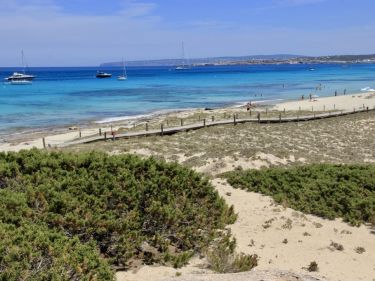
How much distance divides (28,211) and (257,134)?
24.2 meters

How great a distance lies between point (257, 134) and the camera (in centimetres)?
3148

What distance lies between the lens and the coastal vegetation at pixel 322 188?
1357cm

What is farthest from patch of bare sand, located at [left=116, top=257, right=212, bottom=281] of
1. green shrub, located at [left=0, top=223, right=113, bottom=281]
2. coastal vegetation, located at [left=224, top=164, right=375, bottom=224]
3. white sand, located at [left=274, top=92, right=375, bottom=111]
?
white sand, located at [left=274, top=92, right=375, bottom=111]

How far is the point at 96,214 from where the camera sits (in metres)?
9.20

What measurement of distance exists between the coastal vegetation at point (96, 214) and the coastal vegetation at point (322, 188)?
313cm

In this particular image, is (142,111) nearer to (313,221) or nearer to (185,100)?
(185,100)

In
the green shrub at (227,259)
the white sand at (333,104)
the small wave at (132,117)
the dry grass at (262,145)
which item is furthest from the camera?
the white sand at (333,104)

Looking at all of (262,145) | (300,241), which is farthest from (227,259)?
(262,145)

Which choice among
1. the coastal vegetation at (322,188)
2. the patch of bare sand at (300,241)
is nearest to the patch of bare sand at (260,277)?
the patch of bare sand at (300,241)

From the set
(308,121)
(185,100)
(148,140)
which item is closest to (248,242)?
(148,140)

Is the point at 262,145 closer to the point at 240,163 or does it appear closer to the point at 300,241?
the point at 240,163

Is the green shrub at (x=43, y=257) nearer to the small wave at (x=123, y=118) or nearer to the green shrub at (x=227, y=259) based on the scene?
the green shrub at (x=227, y=259)

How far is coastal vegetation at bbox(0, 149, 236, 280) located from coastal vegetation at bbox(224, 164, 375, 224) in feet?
10.3

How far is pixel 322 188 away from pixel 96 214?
26.6 feet
